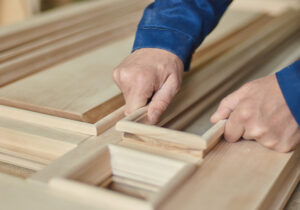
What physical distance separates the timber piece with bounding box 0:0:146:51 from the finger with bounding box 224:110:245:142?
0.83 m

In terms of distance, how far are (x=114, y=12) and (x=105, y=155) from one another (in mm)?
1186

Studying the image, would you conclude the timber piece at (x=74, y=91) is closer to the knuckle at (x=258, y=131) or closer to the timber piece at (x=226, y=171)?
the timber piece at (x=226, y=171)

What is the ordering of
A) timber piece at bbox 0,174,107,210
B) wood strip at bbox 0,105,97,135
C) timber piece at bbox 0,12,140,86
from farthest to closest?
timber piece at bbox 0,12,140,86, wood strip at bbox 0,105,97,135, timber piece at bbox 0,174,107,210

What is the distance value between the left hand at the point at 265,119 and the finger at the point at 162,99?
6.7 inches

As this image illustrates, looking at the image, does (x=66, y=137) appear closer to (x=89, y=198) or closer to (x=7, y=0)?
(x=89, y=198)

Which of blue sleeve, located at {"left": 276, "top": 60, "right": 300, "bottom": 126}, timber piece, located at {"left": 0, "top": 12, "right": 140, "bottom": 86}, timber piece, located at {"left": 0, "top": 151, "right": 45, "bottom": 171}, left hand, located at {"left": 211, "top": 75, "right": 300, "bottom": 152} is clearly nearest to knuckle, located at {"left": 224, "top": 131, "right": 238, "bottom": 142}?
left hand, located at {"left": 211, "top": 75, "right": 300, "bottom": 152}

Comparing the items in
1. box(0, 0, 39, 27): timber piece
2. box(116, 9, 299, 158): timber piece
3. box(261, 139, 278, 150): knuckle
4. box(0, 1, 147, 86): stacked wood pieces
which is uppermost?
box(0, 1, 147, 86): stacked wood pieces

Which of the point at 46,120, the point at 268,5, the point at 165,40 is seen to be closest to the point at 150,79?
the point at 165,40

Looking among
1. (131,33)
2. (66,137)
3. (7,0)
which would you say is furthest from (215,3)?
(7,0)

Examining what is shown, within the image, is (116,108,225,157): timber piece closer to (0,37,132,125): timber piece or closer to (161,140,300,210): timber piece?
(161,140,300,210): timber piece

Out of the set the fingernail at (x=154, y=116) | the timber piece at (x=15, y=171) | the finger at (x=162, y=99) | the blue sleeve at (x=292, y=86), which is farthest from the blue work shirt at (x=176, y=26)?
the timber piece at (x=15, y=171)

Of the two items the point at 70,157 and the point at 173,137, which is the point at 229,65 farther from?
the point at 70,157

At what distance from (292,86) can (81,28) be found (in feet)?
3.21

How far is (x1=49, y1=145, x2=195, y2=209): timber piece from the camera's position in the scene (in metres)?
0.71
